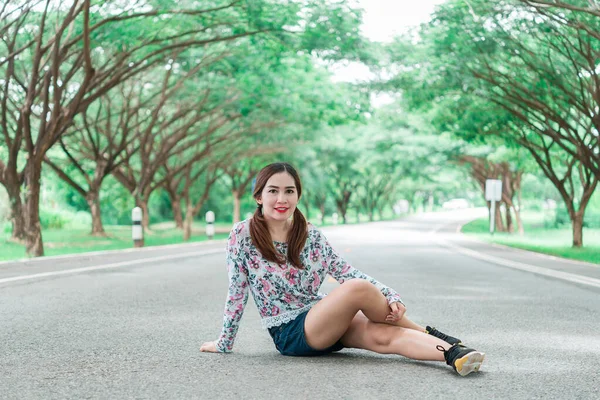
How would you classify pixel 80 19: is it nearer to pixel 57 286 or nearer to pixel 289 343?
pixel 57 286

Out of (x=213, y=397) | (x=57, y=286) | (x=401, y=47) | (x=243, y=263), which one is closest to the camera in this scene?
(x=213, y=397)

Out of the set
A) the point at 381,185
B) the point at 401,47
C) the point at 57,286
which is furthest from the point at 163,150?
the point at 381,185

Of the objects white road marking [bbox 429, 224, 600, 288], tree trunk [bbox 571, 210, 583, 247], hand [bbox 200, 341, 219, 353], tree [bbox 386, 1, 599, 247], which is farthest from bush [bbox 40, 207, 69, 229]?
hand [bbox 200, 341, 219, 353]

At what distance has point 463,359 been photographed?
457 centimetres

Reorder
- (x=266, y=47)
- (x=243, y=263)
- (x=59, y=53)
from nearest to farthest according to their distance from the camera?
(x=243, y=263)
(x=59, y=53)
(x=266, y=47)

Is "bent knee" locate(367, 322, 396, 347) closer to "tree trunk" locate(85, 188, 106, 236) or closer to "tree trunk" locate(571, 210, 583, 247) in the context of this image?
"tree trunk" locate(571, 210, 583, 247)

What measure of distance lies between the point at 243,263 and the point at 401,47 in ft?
58.4

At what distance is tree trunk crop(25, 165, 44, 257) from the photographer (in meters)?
17.2

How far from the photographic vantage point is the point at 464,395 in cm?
426

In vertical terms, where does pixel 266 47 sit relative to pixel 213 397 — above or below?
above

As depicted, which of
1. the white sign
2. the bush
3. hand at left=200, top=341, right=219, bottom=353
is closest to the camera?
hand at left=200, top=341, right=219, bottom=353

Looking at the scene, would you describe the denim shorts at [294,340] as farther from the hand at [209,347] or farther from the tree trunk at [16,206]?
the tree trunk at [16,206]

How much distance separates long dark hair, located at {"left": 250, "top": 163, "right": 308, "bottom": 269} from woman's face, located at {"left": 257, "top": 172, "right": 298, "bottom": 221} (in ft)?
0.12

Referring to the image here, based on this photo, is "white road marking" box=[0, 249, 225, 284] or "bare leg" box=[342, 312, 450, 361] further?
"white road marking" box=[0, 249, 225, 284]
